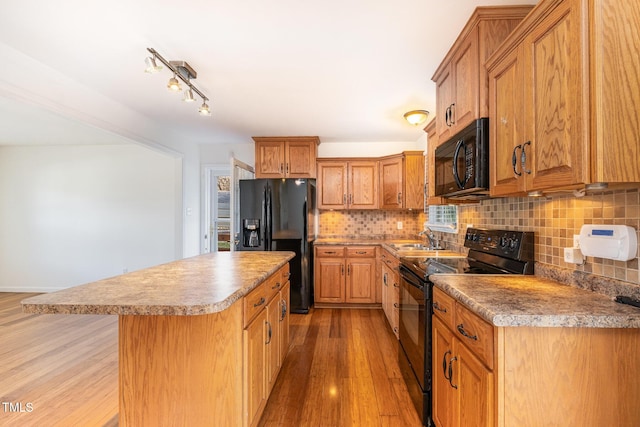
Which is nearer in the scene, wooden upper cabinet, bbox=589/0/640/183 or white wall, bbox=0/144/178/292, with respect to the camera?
wooden upper cabinet, bbox=589/0/640/183

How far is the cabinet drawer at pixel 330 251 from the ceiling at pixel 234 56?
166 cm

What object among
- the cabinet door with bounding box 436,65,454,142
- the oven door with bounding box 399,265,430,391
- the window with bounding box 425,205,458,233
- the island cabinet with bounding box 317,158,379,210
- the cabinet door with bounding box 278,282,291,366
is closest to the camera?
the oven door with bounding box 399,265,430,391

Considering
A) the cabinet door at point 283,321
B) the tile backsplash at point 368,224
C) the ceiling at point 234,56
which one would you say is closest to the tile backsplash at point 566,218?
the ceiling at point 234,56

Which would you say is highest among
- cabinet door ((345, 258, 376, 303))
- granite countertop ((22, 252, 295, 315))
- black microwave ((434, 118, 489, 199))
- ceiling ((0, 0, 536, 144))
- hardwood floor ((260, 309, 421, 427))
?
ceiling ((0, 0, 536, 144))

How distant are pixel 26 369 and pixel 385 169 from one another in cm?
415

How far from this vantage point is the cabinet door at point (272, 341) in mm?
1742

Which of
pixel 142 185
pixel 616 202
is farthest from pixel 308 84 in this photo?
pixel 142 185

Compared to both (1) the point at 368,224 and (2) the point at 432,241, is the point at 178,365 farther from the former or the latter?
(1) the point at 368,224

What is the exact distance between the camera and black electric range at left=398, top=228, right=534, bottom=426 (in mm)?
1617

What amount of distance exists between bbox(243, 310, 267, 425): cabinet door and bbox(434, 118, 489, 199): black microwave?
142 centimetres

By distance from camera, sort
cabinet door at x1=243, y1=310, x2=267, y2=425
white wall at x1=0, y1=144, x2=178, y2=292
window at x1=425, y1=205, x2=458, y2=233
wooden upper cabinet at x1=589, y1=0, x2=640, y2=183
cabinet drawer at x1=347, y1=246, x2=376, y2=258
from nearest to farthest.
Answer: wooden upper cabinet at x1=589, y1=0, x2=640, y2=183, cabinet door at x1=243, y1=310, x2=267, y2=425, window at x1=425, y1=205, x2=458, y2=233, cabinet drawer at x1=347, y1=246, x2=376, y2=258, white wall at x1=0, y1=144, x2=178, y2=292

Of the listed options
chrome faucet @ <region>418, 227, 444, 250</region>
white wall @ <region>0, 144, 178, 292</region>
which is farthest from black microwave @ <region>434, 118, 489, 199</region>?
white wall @ <region>0, 144, 178, 292</region>

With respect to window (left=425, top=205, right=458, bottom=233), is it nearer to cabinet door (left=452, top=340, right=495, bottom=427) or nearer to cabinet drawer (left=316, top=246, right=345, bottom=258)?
cabinet drawer (left=316, top=246, right=345, bottom=258)

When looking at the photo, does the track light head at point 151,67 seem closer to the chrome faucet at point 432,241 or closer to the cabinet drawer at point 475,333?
the cabinet drawer at point 475,333
